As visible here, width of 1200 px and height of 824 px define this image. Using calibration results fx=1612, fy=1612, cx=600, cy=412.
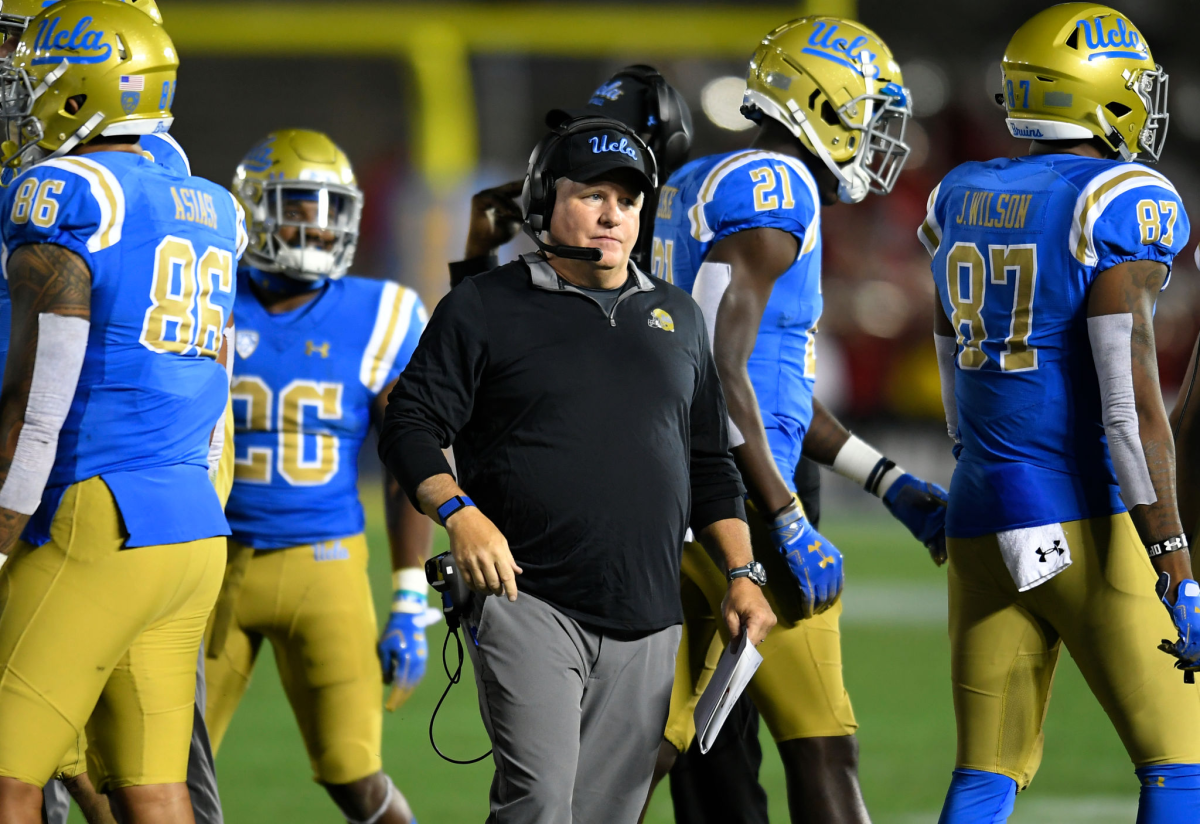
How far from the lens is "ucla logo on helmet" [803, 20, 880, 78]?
4.16m

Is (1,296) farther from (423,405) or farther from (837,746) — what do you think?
(837,746)

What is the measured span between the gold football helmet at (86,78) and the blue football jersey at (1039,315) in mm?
1764

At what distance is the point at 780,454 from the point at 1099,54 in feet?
3.85

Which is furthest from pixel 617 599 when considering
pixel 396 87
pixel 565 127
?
pixel 396 87

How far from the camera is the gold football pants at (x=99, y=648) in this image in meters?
3.05

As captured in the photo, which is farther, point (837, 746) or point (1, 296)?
point (837, 746)

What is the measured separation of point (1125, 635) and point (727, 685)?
2.95 ft

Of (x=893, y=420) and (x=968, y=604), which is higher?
(x=968, y=604)

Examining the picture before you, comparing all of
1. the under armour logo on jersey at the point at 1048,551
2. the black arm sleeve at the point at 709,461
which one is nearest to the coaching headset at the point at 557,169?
the black arm sleeve at the point at 709,461

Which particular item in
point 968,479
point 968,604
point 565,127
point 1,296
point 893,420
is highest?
point 565,127

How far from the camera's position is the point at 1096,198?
132 inches

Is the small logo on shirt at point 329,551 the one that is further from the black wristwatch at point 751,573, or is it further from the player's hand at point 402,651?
the black wristwatch at point 751,573

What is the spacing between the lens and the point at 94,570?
10.2 feet

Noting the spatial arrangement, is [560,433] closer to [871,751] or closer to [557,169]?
[557,169]
